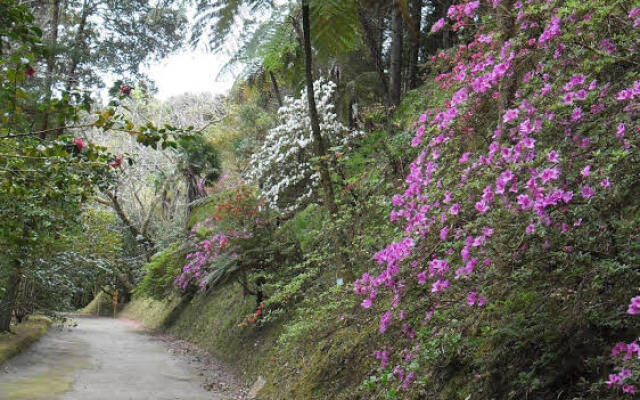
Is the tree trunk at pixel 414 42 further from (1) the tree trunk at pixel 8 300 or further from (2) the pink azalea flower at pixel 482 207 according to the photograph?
(1) the tree trunk at pixel 8 300

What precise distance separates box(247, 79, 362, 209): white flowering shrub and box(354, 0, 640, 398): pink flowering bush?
5.27 meters

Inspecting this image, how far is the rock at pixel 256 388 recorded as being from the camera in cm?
641

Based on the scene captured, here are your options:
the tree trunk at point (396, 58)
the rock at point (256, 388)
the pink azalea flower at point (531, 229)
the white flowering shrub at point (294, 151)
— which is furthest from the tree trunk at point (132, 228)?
the pink azalea flower at point (531, 229)

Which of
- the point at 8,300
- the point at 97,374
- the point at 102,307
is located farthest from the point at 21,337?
the point at 102,307

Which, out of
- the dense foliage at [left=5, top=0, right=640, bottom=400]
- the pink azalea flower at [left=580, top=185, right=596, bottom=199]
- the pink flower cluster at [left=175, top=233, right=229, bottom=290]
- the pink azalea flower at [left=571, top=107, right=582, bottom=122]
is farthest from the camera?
the pink flower cluster at [left=175, top=233, right=229, bottom=290]

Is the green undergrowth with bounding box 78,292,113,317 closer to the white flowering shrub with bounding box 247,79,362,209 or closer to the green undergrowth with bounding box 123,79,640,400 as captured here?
the white flowering shrub with bounding box 247,79,362,209

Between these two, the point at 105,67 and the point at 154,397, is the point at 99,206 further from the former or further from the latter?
the point at 154,397

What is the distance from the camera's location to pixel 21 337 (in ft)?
30.7

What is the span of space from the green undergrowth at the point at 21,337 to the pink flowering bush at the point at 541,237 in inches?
260

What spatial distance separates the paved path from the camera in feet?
20.2

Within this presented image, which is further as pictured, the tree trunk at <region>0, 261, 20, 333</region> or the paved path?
the tree trunk at <region>0, 261, 20, 333</region>

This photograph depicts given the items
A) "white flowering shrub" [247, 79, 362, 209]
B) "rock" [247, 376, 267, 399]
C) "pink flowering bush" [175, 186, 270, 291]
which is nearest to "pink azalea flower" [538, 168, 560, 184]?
"rock" [247, 376, 267, 399]

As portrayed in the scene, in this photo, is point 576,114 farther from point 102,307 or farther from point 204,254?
point 102,307

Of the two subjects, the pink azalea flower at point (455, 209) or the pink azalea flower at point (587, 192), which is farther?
the pink azalea flower at point (455, 209)
